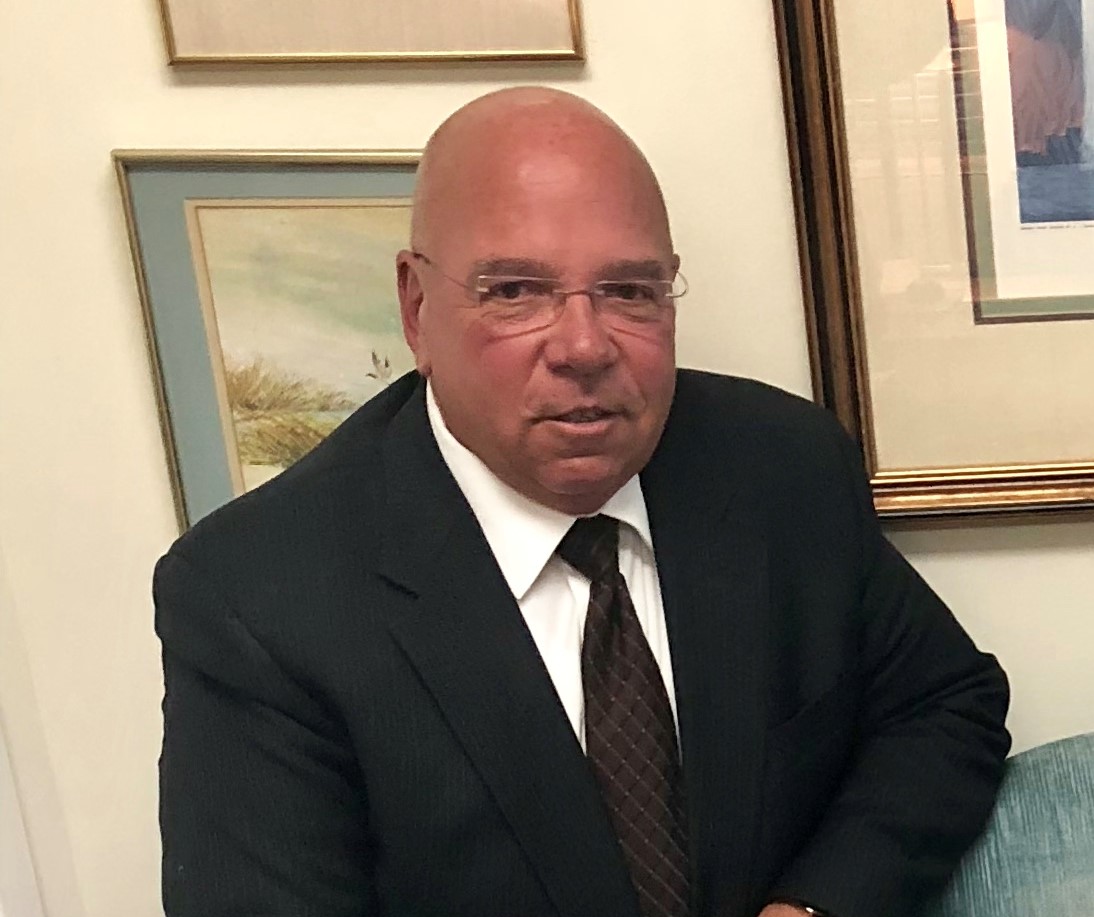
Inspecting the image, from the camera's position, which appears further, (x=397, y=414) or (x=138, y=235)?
(x=138, y=235)

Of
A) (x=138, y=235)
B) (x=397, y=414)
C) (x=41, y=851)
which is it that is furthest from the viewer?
(x=41, y=851)

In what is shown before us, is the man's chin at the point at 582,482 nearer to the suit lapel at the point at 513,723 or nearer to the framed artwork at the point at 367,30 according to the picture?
the suit lapel at the point at 513,723

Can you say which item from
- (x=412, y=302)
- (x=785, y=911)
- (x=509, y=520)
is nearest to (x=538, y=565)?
(x=509, y=520)

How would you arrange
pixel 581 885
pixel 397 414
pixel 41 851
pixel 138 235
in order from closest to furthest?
pixel 581 885
pixel 397 414
pixel 138 235
pixel 41 851

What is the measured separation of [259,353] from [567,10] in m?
0.48

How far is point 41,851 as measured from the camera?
1426mm

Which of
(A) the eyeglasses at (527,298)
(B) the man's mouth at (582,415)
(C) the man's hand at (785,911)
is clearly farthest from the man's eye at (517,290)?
(C) the man's hand at (785,911)

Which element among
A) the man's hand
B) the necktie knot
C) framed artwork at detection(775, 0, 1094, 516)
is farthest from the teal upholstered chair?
the necktie knot

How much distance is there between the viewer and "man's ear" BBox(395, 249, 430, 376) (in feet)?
3.44

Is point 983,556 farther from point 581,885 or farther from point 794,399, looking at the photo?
point 581,885

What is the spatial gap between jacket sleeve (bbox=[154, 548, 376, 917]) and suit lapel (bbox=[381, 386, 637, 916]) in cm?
12

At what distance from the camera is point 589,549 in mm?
1104

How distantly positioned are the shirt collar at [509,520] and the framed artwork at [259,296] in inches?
10.1

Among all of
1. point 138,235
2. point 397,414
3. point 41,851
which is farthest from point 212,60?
point 41,851
